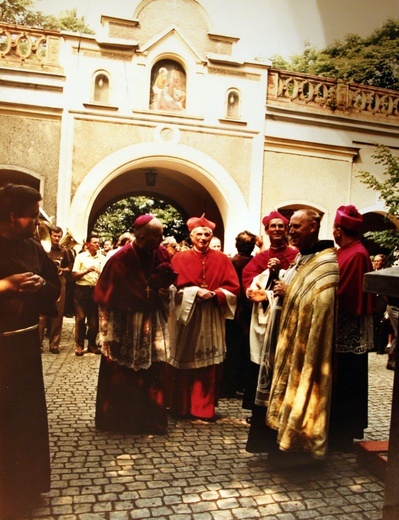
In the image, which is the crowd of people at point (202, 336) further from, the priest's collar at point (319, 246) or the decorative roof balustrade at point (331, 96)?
the decorative roof balustrade at point (331, 96)

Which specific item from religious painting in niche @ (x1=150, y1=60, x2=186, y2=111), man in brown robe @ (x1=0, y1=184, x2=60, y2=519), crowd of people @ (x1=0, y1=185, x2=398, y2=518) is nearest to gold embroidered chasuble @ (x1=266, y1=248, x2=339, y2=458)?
crowd of people @ (x1=0, y1=185, x2=398, y2=518)

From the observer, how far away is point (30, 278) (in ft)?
7.90

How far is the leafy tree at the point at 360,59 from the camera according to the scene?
4.57 meters

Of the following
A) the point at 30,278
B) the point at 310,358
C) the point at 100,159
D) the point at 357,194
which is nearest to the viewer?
the point at 30,278

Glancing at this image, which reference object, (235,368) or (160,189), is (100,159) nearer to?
(160,189)

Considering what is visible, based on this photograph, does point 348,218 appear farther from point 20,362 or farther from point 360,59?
point 360,59

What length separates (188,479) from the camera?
3.05 metres

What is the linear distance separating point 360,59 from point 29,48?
14.5ft

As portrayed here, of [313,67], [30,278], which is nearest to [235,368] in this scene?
[30,278]

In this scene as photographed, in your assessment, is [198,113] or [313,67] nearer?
[313,67]

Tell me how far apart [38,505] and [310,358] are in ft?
5.49

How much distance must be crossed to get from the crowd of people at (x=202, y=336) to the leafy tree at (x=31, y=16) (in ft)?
6.33

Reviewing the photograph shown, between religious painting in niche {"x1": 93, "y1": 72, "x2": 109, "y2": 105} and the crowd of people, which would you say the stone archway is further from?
the crowd of people

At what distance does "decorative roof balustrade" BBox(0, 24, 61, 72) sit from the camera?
632cm
